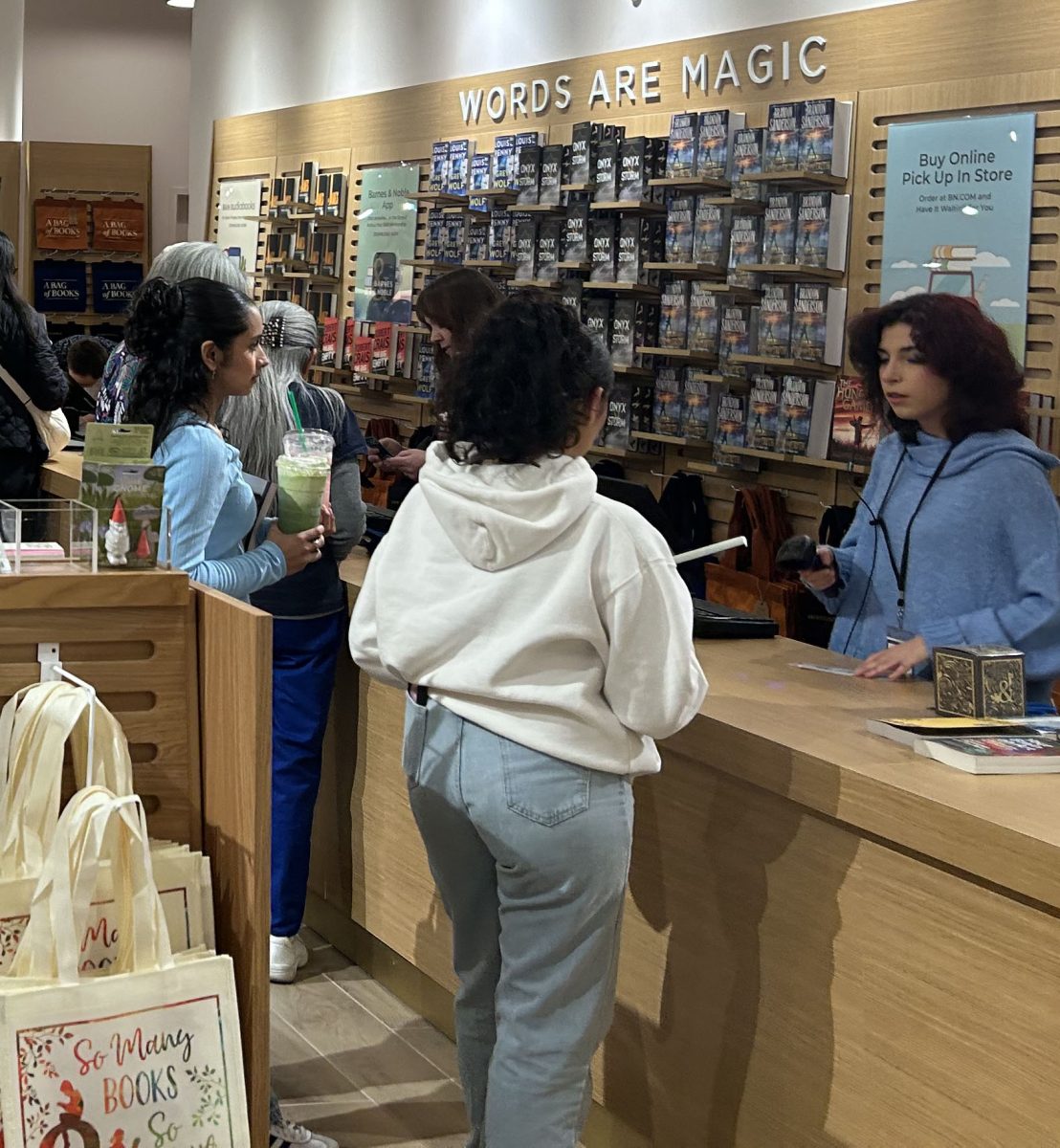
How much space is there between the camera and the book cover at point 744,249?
5.21m

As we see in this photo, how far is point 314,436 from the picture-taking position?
3.01m

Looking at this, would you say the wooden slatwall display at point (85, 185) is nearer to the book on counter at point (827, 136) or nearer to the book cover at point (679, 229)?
the book cover at point (679, 229)

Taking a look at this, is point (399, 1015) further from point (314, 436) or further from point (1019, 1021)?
point (1019, 1021)

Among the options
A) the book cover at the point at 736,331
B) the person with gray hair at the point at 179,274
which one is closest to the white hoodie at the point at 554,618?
the person with gray hair at the point at 179,274

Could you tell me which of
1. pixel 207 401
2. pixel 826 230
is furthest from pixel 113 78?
pixel 207 401

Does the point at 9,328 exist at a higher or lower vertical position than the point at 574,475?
higher

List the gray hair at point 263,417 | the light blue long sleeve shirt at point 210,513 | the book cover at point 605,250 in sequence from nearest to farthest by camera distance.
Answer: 1. the light blue long sleeve shirt at point 210,513
2. the gray hair at point 263,417
3. the book cover at point 605,250

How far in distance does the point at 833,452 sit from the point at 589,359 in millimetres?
2965

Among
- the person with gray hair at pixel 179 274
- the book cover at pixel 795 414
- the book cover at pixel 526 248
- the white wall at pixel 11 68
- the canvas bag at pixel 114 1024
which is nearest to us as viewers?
the canvas bag at pixel 114 1024

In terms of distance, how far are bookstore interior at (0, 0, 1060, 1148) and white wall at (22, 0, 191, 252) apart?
30.7 feet

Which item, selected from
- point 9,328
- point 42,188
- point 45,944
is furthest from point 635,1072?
point 42,188

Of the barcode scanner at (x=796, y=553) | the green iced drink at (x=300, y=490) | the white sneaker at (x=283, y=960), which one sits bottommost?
the white sneaker at (x=283, y=960)

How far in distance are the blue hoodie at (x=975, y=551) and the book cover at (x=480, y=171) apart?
3.78 m

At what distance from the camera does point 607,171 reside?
227 inches
